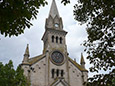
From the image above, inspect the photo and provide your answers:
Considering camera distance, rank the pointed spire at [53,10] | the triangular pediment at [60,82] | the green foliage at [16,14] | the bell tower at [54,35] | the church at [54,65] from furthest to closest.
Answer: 1. the pointed spire at [53,10]
2. the bell tower at [54,35]
3. the church at [54,65]
4. the triangular pediment at [60,82]
5. the green foliage at [16,14]

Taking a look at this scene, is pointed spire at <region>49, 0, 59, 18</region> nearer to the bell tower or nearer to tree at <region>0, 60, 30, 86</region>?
the bell tower

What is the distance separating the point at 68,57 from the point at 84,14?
2743 centimetres

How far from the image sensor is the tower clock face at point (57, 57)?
34.6 metres

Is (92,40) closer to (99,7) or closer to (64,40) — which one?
(99,7)

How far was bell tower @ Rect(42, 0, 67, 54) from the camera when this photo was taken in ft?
124

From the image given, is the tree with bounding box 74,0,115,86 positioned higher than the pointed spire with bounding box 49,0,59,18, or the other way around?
the pointed spire with bounding box 49,0,59,18

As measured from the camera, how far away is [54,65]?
111ft

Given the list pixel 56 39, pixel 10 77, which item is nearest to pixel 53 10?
pixel 56 39

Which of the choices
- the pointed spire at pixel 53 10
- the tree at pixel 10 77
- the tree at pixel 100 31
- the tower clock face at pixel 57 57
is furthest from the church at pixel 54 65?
the tree at pixel 100 31

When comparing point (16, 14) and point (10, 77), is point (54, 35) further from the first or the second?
point (16, 14)

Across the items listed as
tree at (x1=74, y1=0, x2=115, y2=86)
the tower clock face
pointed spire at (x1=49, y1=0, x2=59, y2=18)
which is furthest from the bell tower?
tree at (x1=74, y1=0, x2=115, y2=86)

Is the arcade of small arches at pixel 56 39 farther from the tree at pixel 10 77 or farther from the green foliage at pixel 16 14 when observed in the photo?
the green foliage at pixel 16 14

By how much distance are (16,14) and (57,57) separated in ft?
97.5

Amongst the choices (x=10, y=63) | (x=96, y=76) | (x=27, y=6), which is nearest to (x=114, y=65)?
(x=96, y=76)
